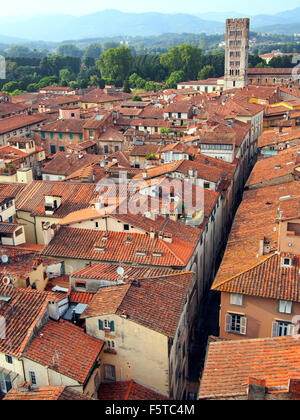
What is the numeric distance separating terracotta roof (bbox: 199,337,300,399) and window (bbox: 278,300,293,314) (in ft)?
17.5

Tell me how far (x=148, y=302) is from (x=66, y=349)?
4361mm

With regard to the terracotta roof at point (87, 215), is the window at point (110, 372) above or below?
below

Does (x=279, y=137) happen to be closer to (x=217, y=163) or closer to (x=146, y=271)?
(x=217, y=163)

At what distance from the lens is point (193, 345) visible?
30.0 m

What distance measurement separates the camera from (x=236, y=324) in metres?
24.7

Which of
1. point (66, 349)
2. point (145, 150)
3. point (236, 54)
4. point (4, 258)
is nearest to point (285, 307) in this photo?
point (66, 349)

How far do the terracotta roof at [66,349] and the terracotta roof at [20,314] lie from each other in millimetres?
534

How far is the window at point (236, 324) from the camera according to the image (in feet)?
80.1

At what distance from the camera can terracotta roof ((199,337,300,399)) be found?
15773 millimetres

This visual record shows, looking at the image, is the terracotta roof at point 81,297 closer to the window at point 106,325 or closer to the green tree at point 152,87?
the window at point 106,325

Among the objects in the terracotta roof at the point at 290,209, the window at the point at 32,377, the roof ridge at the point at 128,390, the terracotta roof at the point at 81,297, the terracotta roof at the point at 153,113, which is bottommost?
the roof ridge at the point at 128,390

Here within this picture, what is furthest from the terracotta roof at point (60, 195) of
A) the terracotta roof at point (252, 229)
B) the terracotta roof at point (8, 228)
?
the terracotta roof at point (252, 229)

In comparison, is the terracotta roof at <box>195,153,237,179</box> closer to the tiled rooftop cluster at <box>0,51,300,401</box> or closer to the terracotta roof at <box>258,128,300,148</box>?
the tiled rooftop cluster at <box>0,51,300,401</box>
